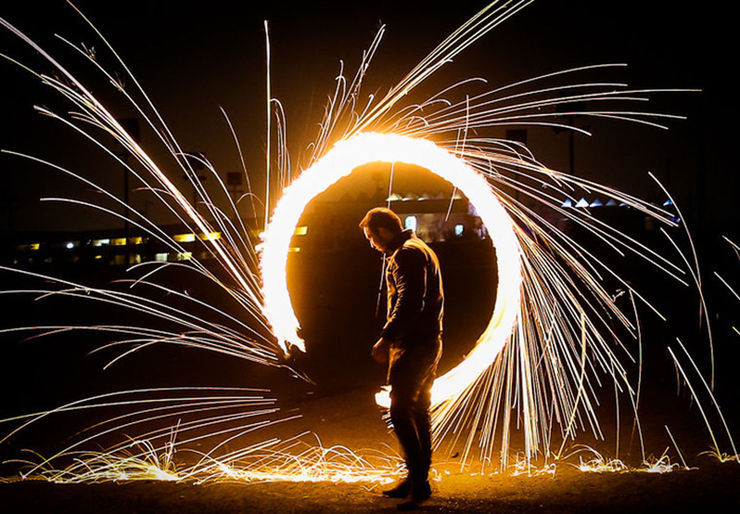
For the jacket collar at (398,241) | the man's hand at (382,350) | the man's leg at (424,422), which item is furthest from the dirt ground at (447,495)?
the jacket collar at (398,241)

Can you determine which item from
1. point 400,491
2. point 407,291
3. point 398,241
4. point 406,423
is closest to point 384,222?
point 398,241

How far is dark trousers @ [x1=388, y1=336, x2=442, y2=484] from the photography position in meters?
3.35

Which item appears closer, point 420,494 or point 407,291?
point 420,494

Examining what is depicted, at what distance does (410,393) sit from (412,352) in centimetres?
24

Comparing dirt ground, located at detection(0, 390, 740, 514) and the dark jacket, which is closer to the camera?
dirt ground, located at detection(0, 390, 740, 514)

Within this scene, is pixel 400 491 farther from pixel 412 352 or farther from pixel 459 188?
pixel 459 188

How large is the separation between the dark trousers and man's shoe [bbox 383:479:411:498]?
56 millimetres

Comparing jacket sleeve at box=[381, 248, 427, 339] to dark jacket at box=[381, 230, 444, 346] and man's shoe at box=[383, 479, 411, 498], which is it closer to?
dark jacket at box=[381, 230, 444, 346]

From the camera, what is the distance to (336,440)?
5.14 meters

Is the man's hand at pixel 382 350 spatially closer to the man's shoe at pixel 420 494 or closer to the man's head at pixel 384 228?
the man's head at pixel 384 228

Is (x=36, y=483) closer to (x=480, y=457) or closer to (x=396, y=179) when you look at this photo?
(x=480, y=457)

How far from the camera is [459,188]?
4281mm

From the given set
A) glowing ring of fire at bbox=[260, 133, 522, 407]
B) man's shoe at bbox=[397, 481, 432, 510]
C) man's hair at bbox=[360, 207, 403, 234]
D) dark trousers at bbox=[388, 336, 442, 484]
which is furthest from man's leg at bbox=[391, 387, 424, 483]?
man's hair at bbox=[360, 207, 403, 234]

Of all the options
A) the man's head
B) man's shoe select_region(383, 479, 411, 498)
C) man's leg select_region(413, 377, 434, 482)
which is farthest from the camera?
the man's head
